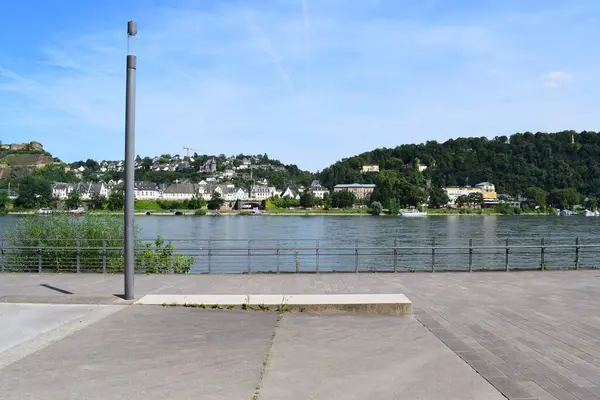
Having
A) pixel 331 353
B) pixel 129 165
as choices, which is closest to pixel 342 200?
pixel 129 165

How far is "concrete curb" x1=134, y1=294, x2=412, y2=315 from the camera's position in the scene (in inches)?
349

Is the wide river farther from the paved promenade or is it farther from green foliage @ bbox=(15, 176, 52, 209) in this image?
green foliage @ bbox=(15, 176, 52, 209)

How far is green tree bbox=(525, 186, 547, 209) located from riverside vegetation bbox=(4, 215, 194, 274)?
149635 mm

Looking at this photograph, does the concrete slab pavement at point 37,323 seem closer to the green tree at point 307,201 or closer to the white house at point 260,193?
the green tree at point 307,201

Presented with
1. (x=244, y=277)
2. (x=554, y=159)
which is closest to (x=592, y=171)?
(x=554, y=159)

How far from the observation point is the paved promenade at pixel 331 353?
516 centimetres

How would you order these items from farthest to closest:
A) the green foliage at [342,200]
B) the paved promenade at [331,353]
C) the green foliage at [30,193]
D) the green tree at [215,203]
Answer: the green foliage at [342,200], the green tree at [215,203], the green foliage at [30,193], the paved promenade at [331,353]

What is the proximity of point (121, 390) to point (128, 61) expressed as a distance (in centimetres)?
665

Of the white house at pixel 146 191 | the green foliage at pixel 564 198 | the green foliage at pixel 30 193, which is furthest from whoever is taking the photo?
the white house at pixel 146 191

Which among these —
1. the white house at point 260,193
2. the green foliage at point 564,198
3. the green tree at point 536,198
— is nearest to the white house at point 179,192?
the white house at point 260,193

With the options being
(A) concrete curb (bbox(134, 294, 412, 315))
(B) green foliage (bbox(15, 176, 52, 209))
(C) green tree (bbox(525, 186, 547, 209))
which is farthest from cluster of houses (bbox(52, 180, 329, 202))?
(A) concrete curb (bbox(134, 294, 412, 315))

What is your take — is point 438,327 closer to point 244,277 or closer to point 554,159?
point 244,277

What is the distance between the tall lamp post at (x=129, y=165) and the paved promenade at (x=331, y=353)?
671 mm

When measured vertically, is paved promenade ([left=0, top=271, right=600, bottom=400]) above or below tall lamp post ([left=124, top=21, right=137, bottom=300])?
below
